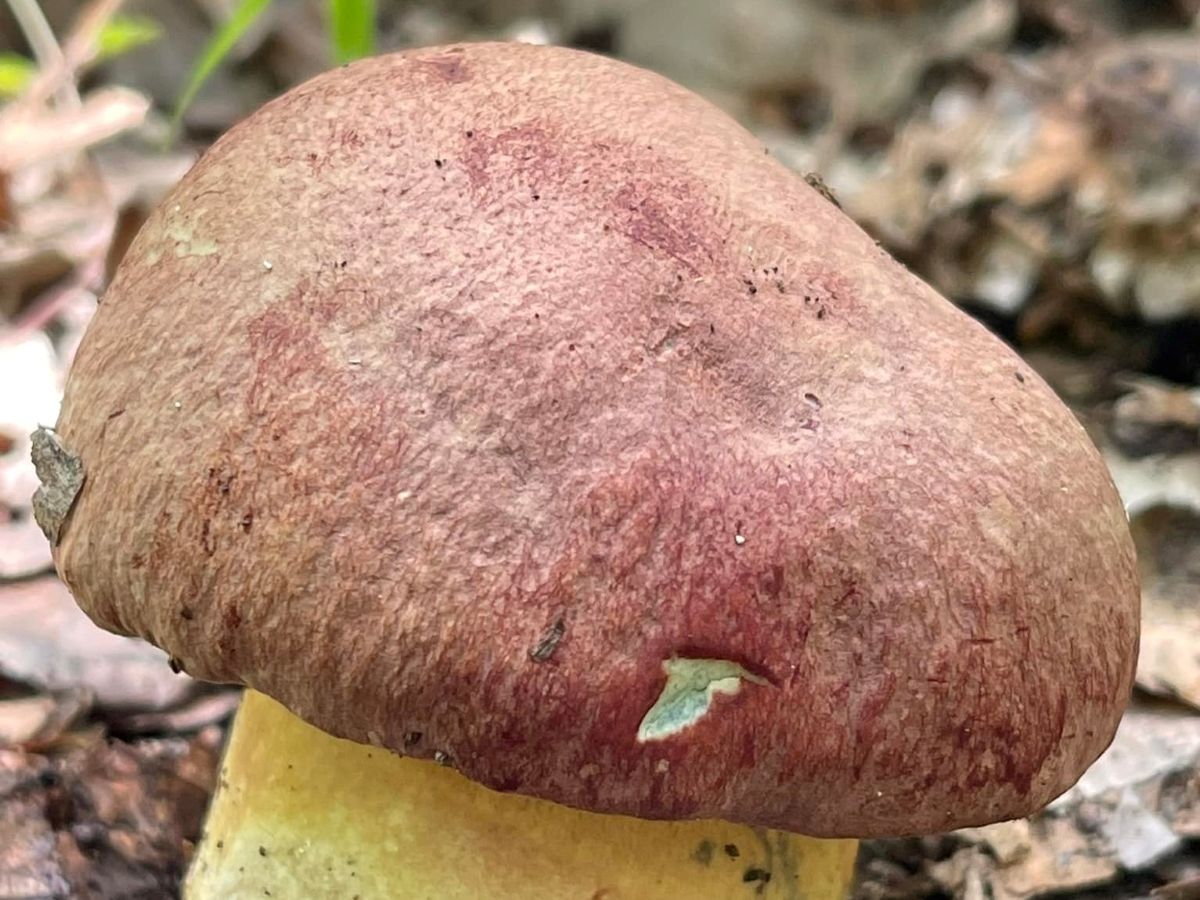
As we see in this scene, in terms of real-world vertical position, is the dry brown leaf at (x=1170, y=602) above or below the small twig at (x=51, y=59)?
below

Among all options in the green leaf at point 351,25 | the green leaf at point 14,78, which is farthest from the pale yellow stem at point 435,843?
the green leaf at point 14,78

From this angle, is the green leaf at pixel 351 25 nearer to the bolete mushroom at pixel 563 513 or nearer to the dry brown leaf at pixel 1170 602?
the bolete mushroom at pixel 563 513

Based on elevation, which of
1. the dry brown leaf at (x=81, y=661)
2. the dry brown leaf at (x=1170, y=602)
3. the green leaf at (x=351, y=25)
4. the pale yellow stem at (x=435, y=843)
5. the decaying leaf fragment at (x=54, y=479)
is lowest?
the dry brown leaf at (x=1170, y=602)

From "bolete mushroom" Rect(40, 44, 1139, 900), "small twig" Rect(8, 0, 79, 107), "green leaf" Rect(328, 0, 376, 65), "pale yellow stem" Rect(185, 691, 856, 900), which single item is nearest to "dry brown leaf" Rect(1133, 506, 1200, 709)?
"bolete mushroom" Rect(40, 44, 1139, 900)

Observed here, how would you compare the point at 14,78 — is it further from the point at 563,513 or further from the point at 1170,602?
the point at 1170,602

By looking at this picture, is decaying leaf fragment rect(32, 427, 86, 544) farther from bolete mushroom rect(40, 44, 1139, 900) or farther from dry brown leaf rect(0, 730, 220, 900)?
dry brown leaf rect(0, 730, 220, 900)

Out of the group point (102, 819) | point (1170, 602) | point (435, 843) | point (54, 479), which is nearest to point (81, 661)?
point (102, 819)
